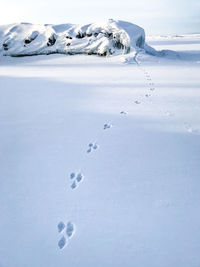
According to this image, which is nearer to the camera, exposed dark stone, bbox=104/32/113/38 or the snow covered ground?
the snow covered ground

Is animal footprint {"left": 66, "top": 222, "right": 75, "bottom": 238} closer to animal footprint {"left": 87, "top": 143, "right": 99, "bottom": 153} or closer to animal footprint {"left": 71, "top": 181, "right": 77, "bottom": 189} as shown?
animal footprint {"left": 71, "top": 181, "right": 77, "bottom": 189}

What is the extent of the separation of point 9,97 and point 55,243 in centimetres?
399

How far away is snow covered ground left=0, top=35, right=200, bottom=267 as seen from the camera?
1666 mm

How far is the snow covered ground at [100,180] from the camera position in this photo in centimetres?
167

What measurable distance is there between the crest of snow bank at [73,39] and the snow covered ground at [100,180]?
617 cm

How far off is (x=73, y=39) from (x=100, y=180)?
9.89m

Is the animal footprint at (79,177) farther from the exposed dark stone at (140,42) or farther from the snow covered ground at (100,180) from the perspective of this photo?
the exposed dark stone at (140,42)

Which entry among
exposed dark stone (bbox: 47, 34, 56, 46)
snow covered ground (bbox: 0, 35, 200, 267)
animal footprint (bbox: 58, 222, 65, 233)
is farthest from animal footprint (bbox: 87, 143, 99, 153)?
exposed dark stone (bbox: 47, 34, 56, 46)

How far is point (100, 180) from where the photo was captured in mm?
2355

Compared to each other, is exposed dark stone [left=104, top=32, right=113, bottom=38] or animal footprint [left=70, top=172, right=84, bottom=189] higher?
exposed dark stone [left=104, top=32, right=113, bottom=38]

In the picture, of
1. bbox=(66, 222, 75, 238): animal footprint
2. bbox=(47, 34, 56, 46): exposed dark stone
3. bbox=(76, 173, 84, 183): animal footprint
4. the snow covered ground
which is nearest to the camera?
the snow covered ground

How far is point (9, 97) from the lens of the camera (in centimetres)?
505

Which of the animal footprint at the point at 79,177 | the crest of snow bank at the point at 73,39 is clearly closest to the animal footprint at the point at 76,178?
the animal footprint at the point at 79,177

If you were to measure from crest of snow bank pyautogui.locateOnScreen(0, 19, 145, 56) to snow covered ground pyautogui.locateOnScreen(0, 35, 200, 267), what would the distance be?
6.17 m
